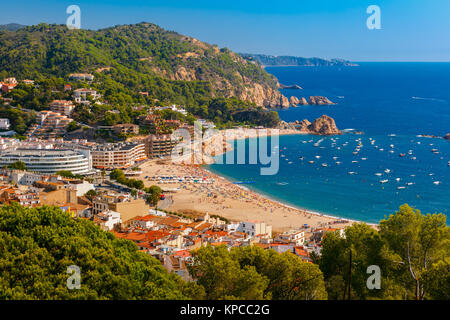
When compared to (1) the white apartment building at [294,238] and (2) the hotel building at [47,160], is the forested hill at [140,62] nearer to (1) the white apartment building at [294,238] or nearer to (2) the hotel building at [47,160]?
(2) the hotel building at [47,160]

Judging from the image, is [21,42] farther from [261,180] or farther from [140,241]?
[140,241]

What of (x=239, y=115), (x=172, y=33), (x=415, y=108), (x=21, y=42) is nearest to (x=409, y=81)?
(x=415, y=108)

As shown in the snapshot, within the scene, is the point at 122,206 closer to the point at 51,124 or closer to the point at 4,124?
the point at 51,124

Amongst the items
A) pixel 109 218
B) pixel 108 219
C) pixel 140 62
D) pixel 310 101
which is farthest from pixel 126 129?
pixel 310 101

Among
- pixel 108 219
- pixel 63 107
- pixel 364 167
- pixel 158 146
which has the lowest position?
pixel 108 219
